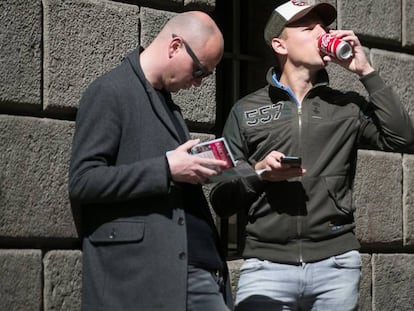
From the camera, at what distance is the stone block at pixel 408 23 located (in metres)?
6.52

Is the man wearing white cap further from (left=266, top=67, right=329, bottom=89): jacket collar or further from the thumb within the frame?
the thumb

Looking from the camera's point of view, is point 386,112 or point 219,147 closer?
point 219,147

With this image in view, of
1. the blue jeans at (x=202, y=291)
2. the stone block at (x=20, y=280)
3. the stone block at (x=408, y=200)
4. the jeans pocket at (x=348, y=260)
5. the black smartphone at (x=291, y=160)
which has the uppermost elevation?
the black smartphone at (x=291, y=160)

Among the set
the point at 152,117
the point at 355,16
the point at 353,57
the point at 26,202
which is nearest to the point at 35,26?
the point at 26,202

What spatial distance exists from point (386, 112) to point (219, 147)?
3.26ft

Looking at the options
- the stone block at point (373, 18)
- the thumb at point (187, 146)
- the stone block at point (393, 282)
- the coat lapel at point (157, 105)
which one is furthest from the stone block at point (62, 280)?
the stone block at point (373, 18)

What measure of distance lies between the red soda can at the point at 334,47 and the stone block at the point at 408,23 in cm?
240

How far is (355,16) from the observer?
616 centimetres

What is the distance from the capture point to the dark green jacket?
13.4ft

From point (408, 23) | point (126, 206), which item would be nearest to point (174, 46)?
point (126, 206)

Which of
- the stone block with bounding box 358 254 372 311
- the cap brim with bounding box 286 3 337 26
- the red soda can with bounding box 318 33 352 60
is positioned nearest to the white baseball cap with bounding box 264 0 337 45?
the cap brim with bounding box 286 3 337 26

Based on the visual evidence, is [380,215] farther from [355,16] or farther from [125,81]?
[125,81]

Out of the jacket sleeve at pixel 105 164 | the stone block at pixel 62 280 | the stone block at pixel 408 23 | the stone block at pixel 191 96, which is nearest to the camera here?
the jacket sleeve at pixel 105 164

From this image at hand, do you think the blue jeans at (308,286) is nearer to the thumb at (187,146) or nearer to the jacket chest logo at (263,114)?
the jacket chest logo at (263,114)
